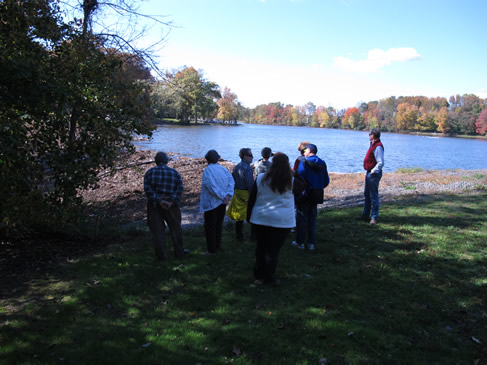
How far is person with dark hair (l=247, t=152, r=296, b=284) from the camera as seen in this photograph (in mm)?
4820

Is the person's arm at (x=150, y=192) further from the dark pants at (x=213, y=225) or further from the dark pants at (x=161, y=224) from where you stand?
the dark pants at (x=213, y=225)

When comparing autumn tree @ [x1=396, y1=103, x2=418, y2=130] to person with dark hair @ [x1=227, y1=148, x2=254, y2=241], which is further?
autumn tree @ [x1=396, y1=103, x2=418, y2=130]

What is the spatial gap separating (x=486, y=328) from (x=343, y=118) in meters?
173

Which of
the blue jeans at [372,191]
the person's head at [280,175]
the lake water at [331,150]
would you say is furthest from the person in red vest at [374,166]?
the lake water at [331,150]

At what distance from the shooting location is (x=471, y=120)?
366 ft

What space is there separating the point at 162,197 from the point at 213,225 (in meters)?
1.12

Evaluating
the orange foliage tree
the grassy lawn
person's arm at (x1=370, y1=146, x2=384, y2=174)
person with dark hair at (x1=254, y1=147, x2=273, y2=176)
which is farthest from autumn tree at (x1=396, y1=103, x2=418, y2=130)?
person with dark hair at (x1=254, y1=147, x2=273, y2=176)

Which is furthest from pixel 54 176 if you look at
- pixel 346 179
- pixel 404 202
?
pixel 346 179

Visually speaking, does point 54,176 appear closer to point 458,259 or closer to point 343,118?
point 458,259

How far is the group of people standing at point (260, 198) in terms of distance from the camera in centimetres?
487

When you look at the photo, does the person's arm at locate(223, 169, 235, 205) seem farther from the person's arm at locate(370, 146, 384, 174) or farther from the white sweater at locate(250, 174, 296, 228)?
the person's arm at locate(370, 146, 384, 174)

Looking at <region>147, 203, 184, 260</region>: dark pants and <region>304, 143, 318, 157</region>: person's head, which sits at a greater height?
<region>304, 143, 318, 157</region>: person's head

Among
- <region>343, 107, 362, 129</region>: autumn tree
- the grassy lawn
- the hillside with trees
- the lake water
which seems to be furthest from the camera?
<region>343, 107, 362, 129</region>: autumn tree

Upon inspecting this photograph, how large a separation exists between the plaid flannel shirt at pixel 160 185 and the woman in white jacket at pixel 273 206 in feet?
5.43
